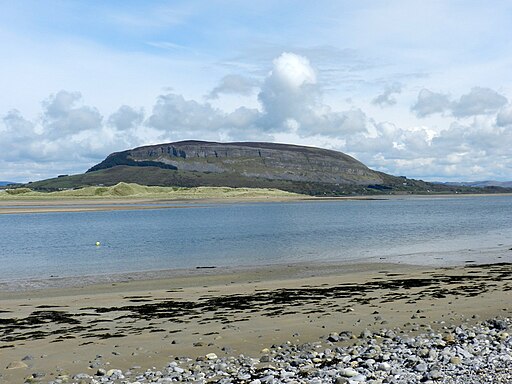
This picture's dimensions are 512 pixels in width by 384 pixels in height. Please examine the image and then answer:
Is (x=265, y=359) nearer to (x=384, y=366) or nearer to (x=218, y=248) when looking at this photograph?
(x=384, y=366)

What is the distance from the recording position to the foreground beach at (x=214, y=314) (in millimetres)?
12906

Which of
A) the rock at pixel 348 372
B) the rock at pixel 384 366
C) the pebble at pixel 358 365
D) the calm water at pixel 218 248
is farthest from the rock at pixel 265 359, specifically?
the calm water at pixel 218 248

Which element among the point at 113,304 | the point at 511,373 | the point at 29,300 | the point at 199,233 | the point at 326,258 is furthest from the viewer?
the point at 199,233

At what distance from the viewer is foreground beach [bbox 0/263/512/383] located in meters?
12.9

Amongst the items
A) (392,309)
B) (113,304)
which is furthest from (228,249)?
(392,309)

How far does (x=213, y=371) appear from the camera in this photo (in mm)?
11289

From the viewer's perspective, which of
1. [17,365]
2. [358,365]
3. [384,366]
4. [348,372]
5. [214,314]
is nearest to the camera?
[348,372]

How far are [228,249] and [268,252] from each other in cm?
391

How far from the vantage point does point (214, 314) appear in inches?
731

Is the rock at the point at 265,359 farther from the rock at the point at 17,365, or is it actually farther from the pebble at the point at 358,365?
the rock at the point at 17,365

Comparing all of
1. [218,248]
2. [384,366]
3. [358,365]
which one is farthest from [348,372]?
[218,248]

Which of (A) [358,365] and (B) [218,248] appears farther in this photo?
(B) [218,248]

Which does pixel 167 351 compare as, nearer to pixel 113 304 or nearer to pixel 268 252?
pixel 113 304

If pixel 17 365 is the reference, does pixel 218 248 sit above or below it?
below
